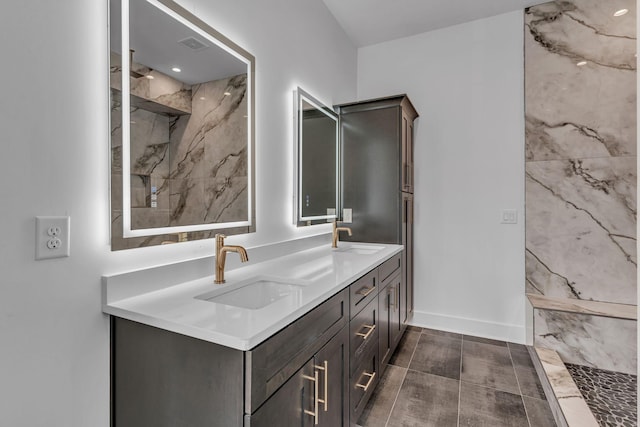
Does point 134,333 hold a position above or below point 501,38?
below

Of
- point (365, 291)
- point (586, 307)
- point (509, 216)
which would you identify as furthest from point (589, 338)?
point (365, 291)

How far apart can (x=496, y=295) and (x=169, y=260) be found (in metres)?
2.66

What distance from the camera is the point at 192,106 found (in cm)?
132

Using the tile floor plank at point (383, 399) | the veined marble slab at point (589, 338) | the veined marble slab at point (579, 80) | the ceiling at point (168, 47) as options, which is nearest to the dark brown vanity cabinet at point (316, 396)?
the tile floor plank at point (383, 399)

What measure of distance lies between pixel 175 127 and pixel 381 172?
5.75ft

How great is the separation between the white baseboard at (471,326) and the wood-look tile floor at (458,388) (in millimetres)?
81

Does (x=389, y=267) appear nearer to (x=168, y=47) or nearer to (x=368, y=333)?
(x=368, y=333)

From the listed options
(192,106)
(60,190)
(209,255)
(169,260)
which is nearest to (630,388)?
(209,255)

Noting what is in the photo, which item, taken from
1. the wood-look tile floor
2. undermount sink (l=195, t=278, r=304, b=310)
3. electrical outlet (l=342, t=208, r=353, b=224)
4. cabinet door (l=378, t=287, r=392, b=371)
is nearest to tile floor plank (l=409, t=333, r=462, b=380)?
the wood-look tile floor

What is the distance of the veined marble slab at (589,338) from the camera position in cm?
213

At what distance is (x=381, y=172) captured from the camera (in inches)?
103

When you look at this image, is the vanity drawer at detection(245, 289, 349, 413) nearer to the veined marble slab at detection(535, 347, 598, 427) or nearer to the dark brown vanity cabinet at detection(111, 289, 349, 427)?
the dark brown vanity cabinet at detection(111, 289, 349, 427)

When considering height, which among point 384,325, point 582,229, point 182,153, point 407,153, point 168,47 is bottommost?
point 384,325

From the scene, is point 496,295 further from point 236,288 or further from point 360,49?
point 360,49
